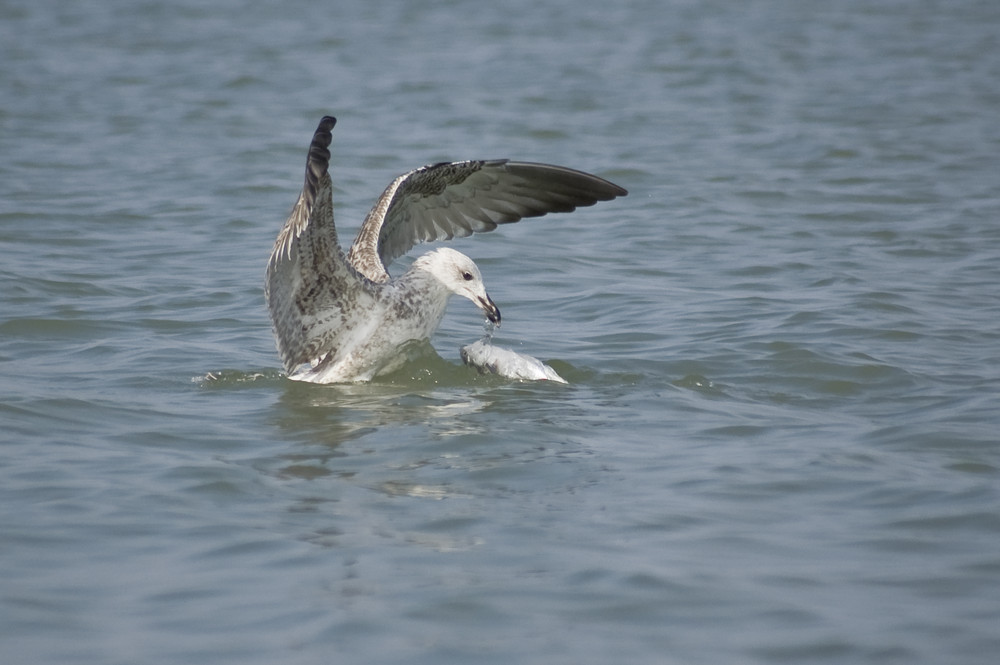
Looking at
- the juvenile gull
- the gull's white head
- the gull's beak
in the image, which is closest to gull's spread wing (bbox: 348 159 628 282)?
the juvenile gull

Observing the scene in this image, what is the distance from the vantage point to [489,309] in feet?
22.4

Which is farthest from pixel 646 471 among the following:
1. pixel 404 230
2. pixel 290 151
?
pixel 290 151

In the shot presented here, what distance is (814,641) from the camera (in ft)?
12.6

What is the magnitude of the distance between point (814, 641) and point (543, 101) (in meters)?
13.0

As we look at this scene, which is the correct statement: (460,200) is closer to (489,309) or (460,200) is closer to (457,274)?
(457,274)

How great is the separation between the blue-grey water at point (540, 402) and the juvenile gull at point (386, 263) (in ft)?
0.92

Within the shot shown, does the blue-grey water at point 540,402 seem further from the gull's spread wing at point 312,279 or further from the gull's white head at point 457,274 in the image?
the gull's white head at point 457,274

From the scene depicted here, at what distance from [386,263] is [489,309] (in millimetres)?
1319

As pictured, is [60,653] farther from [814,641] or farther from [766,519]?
[766,519]

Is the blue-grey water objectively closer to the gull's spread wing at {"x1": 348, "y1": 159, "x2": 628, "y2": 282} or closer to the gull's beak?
the gull's beak

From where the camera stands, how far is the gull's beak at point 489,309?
6.78 meters

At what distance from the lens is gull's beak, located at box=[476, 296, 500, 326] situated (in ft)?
22.2

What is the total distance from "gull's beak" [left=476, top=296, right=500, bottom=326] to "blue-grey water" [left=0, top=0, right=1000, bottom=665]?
1.12 ft

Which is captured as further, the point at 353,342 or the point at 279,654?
the point at 353,342
